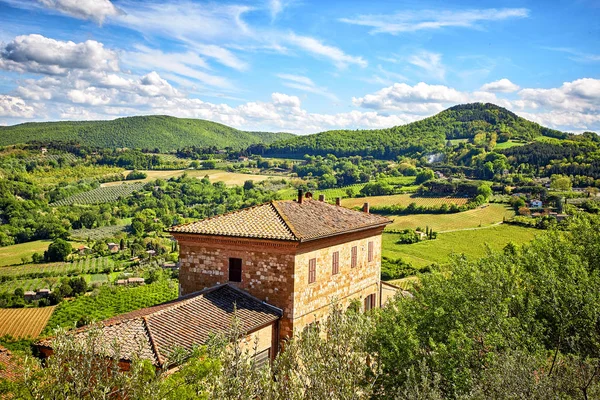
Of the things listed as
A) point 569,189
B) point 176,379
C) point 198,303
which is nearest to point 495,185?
point 569,189

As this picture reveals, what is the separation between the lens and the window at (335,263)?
70.1 feet

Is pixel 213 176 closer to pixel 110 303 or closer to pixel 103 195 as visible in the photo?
pixel 103 195

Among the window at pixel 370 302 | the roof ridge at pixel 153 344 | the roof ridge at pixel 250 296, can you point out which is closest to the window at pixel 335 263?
the roof ridge at pixel 250 296

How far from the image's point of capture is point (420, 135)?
569 feet

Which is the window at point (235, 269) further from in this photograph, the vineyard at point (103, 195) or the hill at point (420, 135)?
the hill at point (420, 135)

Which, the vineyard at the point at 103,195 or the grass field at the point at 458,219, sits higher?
the grass field at the point at 458,219

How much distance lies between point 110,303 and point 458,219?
1966 inches

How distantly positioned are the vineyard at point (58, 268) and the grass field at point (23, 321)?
746 inches

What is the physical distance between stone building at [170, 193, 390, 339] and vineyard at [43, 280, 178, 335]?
32.8 meters

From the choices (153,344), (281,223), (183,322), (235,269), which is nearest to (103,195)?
(235,269)

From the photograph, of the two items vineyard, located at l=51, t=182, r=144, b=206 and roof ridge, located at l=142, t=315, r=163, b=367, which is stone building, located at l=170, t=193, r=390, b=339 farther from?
vineyard, located at l=51, t=182, r=144, b=206

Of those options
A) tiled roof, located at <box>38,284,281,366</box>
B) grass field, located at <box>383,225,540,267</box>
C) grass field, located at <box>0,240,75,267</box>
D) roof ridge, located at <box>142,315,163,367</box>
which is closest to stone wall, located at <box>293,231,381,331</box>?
tiled roof, located at <box>38,284,281,366</box>

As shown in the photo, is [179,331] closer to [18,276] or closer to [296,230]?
[296,230]

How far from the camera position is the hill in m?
155
